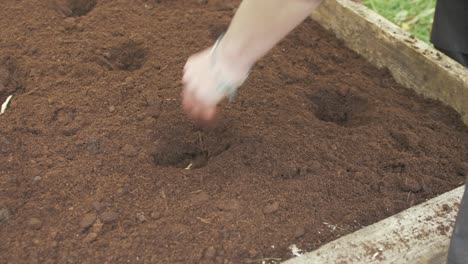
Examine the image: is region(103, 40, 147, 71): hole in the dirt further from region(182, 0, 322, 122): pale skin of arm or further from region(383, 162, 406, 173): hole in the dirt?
region(383, 162, 406, 173): hole in the dirt

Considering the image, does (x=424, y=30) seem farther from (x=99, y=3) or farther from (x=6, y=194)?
(x=6, y=194)

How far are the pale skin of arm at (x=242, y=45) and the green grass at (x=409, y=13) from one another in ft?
8.44

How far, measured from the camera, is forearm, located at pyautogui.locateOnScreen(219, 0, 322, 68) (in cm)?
142

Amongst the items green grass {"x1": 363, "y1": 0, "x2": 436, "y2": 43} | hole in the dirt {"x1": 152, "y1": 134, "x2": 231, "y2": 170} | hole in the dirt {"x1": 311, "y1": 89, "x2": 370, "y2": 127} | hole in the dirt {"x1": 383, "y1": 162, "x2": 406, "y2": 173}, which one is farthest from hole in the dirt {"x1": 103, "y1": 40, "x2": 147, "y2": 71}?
green grass {"x1": 363, "y1": 0, "x2": 436, "y2": 43}

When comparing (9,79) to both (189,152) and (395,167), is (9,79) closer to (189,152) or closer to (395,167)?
(189,152)

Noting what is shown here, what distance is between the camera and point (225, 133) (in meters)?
2.17

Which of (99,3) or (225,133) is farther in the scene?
(99,3)

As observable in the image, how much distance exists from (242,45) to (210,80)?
5.7 inches

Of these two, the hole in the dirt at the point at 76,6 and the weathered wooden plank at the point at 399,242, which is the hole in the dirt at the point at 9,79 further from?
the weathered wooden plank at the point at 399,242

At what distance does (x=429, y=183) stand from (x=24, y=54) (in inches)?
71.8

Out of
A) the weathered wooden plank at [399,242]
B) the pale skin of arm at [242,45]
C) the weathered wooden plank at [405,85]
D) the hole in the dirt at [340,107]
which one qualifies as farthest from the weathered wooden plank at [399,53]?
the pale skin of arm at [242,45]

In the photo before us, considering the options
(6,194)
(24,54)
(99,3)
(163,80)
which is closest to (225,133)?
(163,80)

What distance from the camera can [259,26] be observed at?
146 centimetres

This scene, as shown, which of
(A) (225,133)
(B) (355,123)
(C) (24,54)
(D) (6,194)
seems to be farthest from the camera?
(C) (24,54)
